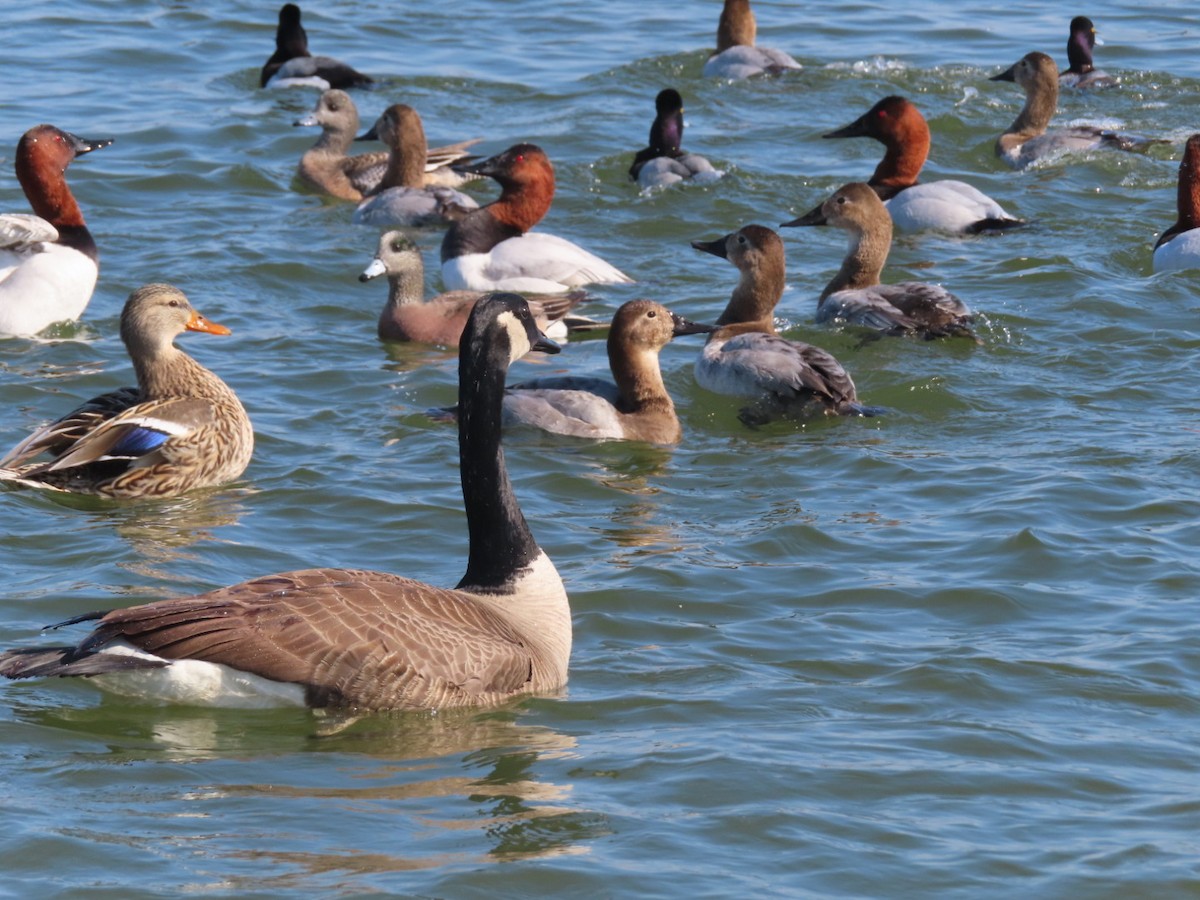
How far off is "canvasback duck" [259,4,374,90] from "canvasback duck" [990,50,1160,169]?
22.5 ft

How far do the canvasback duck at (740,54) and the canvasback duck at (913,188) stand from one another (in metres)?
2.94

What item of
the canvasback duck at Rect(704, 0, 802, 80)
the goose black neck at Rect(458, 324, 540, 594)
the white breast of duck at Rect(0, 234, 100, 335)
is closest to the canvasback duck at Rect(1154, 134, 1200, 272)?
the canvasback duck at Rect(704, 0, 802, 80)

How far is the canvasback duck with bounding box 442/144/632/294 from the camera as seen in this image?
48.1 feet

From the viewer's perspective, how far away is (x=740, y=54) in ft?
69.7

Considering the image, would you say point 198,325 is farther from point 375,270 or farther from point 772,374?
point 772,374

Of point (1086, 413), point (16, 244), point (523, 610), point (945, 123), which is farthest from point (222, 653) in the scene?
point (945, 123)

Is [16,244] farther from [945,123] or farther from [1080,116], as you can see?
[1080,116]

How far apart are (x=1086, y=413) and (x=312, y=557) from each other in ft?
16.2

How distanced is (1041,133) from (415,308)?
8126 mm

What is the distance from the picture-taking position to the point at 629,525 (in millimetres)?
9992

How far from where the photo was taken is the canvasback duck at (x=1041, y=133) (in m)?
18.2

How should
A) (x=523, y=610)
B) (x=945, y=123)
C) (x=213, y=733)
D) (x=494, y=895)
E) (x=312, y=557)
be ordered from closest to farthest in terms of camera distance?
(x=494, y=895) < (x=213, y=733) < (x=523, y=610) < (x=312, y=557) < (x=945, y=123)

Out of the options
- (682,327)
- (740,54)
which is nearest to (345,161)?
(740,54)

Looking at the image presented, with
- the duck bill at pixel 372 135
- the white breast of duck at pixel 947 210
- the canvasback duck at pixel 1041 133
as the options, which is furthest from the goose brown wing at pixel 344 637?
the canvasback duck at pixel 1041 133
